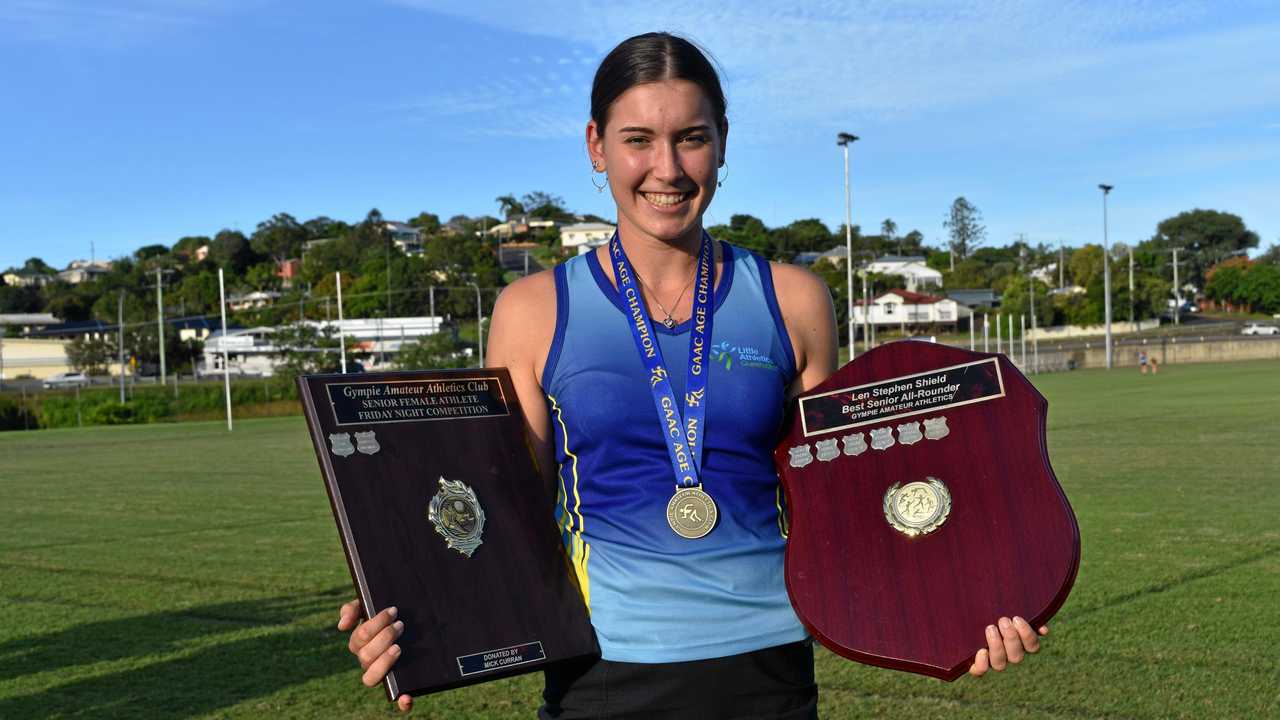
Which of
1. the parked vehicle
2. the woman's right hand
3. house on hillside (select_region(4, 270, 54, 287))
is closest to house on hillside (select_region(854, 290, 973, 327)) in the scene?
the parked vehicle

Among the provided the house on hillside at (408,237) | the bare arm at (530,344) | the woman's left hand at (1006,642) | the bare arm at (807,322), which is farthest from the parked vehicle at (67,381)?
the house on hillside at (408,237)

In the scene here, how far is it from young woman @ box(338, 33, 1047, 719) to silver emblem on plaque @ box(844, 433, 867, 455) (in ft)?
0.47

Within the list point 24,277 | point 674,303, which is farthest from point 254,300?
point 674,303

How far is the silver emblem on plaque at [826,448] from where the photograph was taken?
7.55 ft

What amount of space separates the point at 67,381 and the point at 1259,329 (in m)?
79.9

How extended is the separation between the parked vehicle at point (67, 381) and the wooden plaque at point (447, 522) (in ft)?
248

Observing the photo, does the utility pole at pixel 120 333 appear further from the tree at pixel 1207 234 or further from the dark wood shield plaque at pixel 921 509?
the tree at pixel 1207 234

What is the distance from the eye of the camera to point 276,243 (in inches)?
6841

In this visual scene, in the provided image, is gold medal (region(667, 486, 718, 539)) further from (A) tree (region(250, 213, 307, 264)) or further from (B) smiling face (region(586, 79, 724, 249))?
(A) tree (region(250, 213, 307, 264))

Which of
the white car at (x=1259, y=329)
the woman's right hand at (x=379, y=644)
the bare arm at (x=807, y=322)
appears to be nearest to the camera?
the woman's right hand at (x=379, y=644)

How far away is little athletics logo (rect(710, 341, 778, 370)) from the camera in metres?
2.27

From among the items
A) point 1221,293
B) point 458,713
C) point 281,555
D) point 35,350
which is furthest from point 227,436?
point 1221,293

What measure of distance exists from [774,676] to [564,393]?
634 millimetres

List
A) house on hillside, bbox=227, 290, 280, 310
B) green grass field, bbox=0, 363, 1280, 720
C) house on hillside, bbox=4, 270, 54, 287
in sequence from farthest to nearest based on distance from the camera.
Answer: house on hillside, bbox=4, 270, 54, 287, house on hillside, bbox=227, 290, 280, 310, green grass field, bbox=0, 363, 1280, 720
